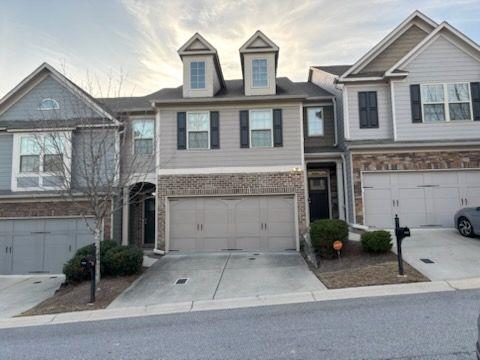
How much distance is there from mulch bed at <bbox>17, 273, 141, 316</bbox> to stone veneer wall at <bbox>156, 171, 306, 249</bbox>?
11.6ft

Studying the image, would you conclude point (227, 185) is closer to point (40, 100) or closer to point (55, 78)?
point (55, 78)

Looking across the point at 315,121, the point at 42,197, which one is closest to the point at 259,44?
the point at 315,121

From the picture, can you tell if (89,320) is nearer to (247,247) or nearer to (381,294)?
(381,294)

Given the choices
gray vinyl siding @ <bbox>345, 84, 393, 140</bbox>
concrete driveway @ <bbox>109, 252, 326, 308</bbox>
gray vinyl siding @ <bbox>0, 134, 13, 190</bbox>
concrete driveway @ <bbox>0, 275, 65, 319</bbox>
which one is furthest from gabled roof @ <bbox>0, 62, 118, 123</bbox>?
gray vinyl siding @ <bbox>345, 84, 393, 140</bbox>

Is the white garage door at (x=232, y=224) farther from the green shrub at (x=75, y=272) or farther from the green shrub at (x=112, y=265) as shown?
the green shrub at (x=75, y=272)

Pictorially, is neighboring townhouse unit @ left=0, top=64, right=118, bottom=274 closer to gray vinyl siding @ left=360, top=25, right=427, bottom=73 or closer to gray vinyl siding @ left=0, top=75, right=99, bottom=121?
gray vinyl siding @ left=0, top=75, right=99, bottom=121

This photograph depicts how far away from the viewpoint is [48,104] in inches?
597

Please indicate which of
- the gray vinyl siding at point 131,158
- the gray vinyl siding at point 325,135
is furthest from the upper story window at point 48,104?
the gray vinyl siding at point 325,135

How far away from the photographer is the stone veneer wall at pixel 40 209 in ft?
46.5

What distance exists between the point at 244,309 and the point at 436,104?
12418 mm

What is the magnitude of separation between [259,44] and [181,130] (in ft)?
17.2

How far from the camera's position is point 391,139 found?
1420cm

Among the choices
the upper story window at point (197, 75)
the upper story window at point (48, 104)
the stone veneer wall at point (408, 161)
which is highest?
the upper story window at point (197, 75)

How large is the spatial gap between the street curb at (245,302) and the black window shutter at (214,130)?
7535mm
